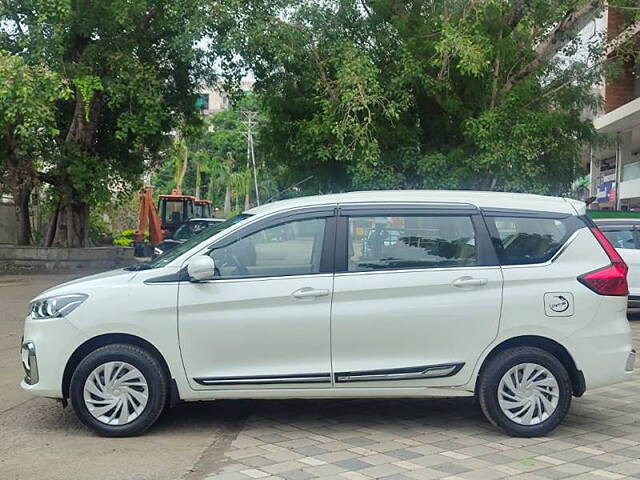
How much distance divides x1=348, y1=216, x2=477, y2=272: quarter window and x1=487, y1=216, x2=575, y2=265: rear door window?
0.22 m

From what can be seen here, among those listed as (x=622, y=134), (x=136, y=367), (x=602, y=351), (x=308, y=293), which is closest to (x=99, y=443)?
(x=136, y=367)

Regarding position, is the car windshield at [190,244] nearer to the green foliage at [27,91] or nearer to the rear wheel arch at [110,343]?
the rear wheel arch at [110,343]

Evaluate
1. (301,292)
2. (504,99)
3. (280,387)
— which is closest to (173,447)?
(280,387)

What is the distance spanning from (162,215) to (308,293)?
32.3 metres

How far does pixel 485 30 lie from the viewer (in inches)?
627

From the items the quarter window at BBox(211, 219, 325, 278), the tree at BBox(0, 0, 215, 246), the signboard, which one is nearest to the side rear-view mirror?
the quarter window at BBox(211, 219, 325, 278)

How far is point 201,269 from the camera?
5992 mm

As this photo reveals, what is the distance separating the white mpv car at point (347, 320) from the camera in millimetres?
6035

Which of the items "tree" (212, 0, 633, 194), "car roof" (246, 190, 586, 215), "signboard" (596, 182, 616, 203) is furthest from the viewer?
"signboard" (596, 182, 616, 203)

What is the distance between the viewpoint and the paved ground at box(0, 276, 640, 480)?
5.32m

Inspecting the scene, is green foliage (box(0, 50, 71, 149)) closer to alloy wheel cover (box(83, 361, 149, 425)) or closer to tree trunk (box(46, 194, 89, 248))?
tree trunk (box(46, 194, 89, 248))

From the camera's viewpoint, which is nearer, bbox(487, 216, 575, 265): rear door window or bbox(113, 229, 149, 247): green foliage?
bbox(487, 216, 575, 265): rear door window

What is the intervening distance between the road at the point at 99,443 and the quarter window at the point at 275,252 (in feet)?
4.27

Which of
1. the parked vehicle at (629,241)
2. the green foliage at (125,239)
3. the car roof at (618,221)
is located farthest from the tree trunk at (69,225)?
the parked vehicle at (629,241)
